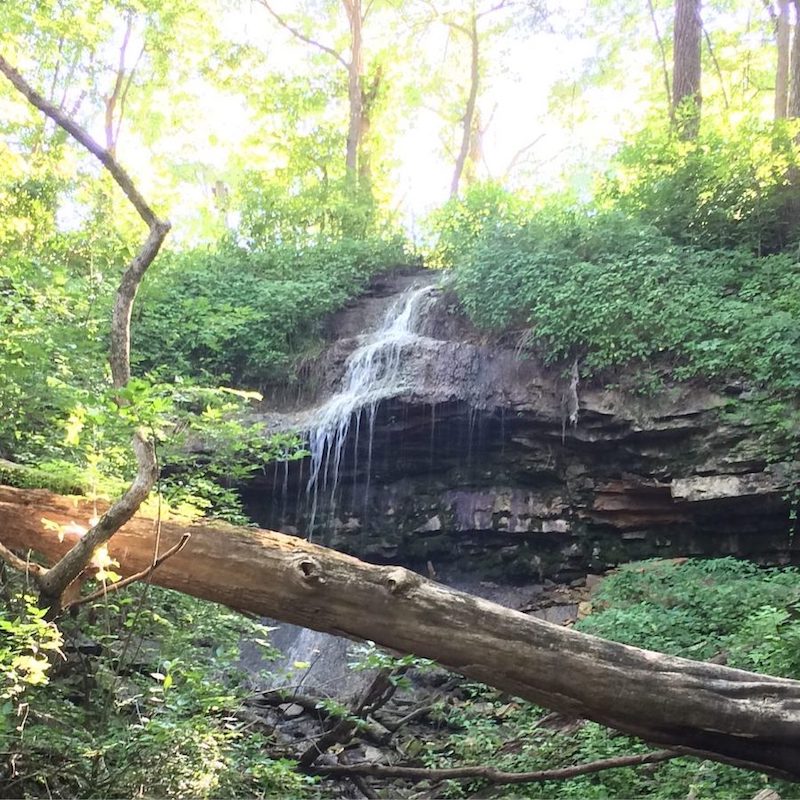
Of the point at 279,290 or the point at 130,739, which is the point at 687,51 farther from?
the point at 130,739

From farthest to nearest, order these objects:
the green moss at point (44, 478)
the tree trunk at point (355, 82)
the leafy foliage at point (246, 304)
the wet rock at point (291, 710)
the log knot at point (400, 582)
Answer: the tree trunk at point (355, 82)
the leafy foliage at point (246, 304)
the wet rock at point (291, 710)
the green moss at point (44, 478)
the log knot at point (400, 582)

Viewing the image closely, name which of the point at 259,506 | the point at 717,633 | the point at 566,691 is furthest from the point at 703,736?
the point at 259,506

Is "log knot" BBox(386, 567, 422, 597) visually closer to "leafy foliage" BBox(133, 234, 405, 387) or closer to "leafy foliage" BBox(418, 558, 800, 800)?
"leafy foliage" BBox(418, 558, 800, 800)

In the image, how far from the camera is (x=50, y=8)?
8.23 meters

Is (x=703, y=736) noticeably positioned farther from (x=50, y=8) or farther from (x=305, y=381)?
(x=50, y=8)

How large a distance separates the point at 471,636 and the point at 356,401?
6198mm

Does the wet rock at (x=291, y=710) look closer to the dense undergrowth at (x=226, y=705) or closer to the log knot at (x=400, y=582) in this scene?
the dense undergrowth at (x=226, y=705)

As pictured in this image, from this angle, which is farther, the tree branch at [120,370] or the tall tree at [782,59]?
the tall tree at [782,59]

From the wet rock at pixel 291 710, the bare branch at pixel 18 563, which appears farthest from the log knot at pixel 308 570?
the wet rock at pixel 291 710

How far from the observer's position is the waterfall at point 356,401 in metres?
9.35

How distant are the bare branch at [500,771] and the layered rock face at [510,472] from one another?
473 cm

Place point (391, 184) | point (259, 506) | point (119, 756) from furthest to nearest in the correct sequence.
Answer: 1. point (391, 184)
2. point (259, 506)
3. point (119, 756)

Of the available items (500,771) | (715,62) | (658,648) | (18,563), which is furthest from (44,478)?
(715,62)

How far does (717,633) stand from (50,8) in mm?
10240
